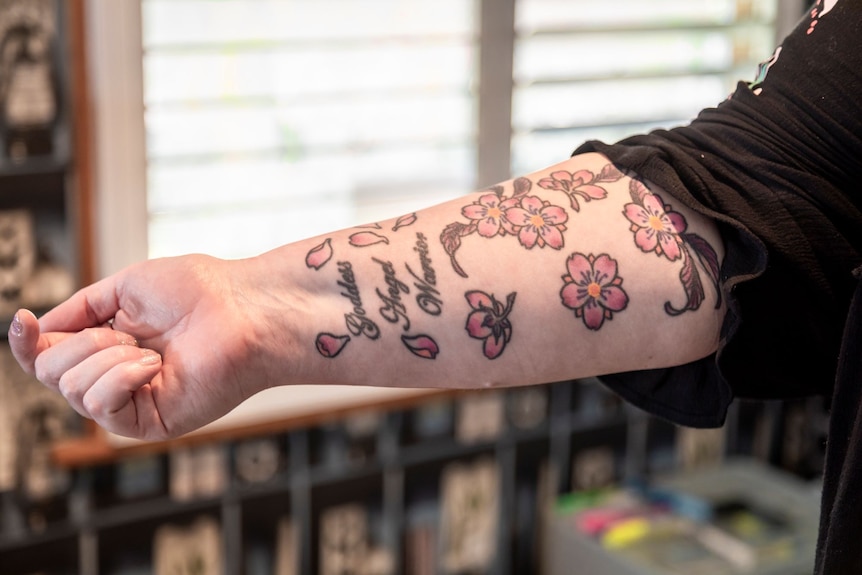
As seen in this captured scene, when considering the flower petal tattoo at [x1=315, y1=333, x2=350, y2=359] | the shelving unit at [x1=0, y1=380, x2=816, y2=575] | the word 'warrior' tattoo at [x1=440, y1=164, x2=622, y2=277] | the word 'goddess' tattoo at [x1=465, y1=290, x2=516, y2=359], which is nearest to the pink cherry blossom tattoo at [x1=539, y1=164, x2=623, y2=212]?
the word 'warrior' tattoo at [x1=440, y1=164, x2=622, y2=277]

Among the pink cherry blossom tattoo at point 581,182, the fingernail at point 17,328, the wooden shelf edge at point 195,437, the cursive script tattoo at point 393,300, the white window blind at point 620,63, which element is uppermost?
the white window blind at point 620,63

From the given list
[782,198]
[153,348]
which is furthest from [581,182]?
[153,348]

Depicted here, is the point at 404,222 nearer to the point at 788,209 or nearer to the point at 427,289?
the point at 427,289

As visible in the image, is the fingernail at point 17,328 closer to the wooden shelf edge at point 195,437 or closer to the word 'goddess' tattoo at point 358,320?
the word 'goddess' tattoo at point 358,320

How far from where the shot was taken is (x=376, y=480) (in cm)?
218

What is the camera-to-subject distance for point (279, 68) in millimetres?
1903

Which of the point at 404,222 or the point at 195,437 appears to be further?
the point at 195,437

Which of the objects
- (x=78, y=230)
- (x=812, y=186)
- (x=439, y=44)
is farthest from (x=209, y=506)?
(x=812, y=186)

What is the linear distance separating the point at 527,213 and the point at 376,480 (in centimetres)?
140

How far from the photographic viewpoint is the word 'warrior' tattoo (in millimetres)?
860

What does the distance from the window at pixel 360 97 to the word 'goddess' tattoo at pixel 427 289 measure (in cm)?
108

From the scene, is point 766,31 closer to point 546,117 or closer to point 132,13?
point 546,117

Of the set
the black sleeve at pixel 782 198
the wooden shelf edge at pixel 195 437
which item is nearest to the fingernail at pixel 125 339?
the black sleeve at pixel 782 198

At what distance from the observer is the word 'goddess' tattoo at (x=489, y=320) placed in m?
0.84
